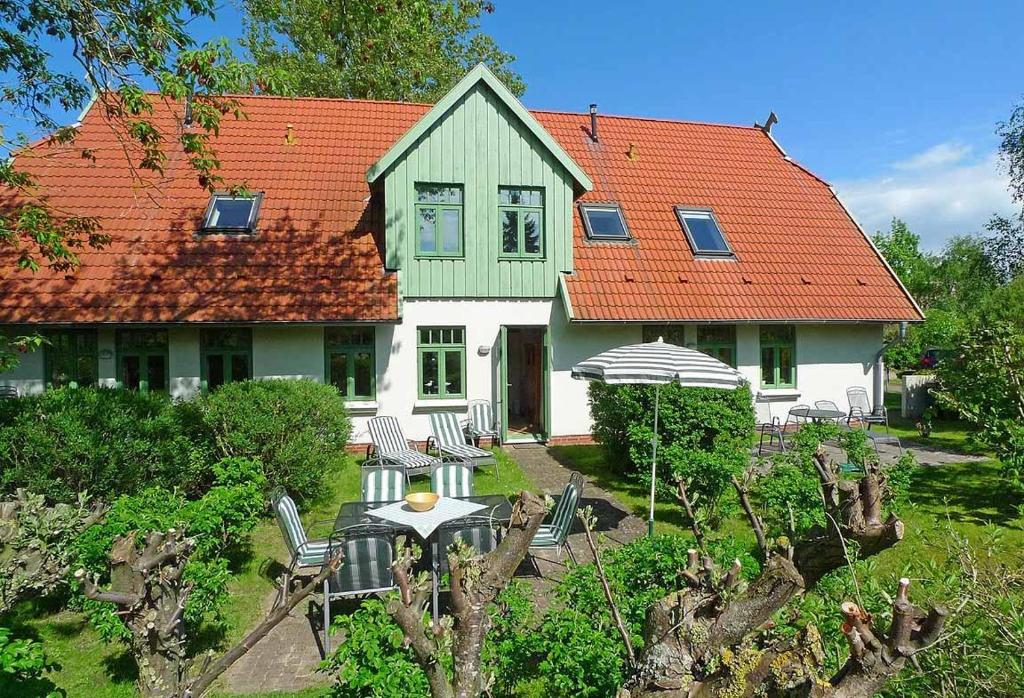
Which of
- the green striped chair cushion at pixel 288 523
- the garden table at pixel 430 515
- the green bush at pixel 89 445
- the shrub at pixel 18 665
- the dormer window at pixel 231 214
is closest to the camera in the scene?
the shrub at pixel 18 665

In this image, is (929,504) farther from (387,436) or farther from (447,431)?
(387,436)

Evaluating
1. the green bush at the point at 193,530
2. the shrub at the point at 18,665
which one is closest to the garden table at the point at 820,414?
the green bush at the point at 193,530

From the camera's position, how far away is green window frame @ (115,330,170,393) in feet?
42.3

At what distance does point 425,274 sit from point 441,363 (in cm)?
201

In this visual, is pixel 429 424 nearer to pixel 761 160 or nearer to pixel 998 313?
pixel 998 313

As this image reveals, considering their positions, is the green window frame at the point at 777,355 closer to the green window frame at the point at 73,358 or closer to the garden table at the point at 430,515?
the garden table at the point at 430,515

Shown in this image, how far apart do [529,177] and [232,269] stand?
265 inches

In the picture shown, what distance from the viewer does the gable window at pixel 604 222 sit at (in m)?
15.6

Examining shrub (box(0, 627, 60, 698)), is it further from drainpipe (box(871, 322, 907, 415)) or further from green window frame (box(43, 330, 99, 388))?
drainpipe (box(871, 322, 907, 415))

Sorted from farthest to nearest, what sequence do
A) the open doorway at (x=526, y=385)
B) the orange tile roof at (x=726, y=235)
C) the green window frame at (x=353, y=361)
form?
the open doorway at (x=526, y=385)
the orange tile roof at (x=726, y=235)
the green window frame at (x=353, y=361)

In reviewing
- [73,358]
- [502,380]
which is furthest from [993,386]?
[73,358]

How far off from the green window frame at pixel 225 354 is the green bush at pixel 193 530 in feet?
22.4

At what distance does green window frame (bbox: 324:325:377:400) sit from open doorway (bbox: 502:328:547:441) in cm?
296

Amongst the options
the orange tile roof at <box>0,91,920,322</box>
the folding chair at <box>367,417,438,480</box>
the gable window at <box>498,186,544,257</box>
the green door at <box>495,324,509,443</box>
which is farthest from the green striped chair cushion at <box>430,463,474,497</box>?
the gable window at <box>498,186,544,257</box>
